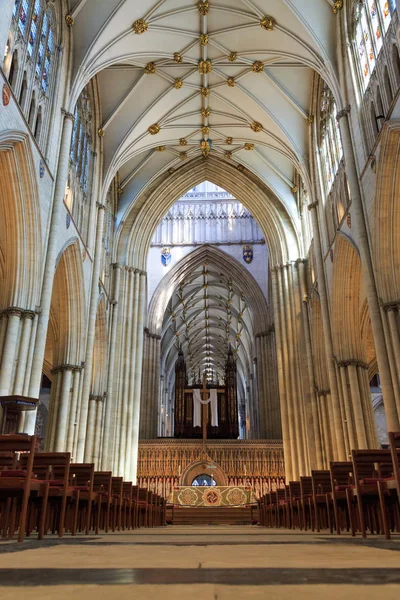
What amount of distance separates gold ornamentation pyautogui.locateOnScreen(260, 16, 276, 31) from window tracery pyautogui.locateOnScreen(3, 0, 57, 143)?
6050 millimetres

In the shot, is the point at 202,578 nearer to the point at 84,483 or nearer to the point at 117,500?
the point at 84,483

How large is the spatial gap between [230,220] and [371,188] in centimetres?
1966

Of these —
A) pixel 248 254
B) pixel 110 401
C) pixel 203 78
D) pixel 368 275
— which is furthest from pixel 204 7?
pixel 248 254

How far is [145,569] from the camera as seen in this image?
1917 mm

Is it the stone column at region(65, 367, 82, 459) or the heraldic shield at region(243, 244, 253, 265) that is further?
Result: the heraldic shield at region(243, 244, 253, 265)

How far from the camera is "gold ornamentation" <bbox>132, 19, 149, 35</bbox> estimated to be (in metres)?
14.8

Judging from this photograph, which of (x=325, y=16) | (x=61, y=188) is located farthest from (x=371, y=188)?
(x=61, y=188)

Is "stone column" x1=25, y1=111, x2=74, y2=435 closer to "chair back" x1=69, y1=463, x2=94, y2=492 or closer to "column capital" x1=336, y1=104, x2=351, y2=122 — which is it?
"chair back" x1=69, y1=463, x2=94, y2=492

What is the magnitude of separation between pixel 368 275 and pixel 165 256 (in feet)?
65.2

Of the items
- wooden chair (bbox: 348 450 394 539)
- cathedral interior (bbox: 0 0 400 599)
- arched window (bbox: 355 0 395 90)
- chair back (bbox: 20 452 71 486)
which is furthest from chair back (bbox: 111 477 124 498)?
arched window (bbox: 355 0 395 90)

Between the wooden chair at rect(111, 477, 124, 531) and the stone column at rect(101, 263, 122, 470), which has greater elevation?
the stone column at rect(101, 263, 122, 470)

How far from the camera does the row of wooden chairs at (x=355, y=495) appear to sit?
5.03 metres

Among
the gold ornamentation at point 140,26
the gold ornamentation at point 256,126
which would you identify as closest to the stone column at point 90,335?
the gold ornamentation at point 140,26

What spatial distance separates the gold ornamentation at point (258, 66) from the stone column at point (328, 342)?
15.9 feet
